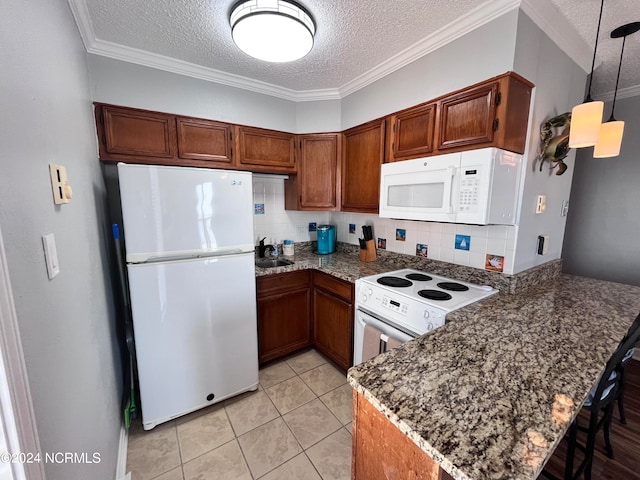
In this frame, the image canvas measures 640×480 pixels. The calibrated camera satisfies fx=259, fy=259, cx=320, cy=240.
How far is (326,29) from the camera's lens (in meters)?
1.53

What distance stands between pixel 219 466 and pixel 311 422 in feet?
1.91

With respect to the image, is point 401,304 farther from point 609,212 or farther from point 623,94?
point 623,94

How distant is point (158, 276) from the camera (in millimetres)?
1544

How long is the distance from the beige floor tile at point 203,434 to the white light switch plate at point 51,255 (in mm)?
1363

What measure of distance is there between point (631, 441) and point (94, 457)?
2842mm

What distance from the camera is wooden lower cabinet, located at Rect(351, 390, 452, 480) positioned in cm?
66

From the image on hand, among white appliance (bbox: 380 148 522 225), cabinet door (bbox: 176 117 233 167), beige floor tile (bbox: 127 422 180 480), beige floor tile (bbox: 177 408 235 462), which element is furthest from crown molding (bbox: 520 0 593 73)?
beige floor tile (bbox: 127 422 180 480)

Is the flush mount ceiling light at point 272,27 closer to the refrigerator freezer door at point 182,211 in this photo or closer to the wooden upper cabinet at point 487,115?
the refrigerator freezer door at point 182,211

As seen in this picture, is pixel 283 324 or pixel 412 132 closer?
pixel 412 132

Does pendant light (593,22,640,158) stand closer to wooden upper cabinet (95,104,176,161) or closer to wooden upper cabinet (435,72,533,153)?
wooden upper cabinet (435,72,533,153)

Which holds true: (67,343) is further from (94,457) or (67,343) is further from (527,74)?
(527,74)

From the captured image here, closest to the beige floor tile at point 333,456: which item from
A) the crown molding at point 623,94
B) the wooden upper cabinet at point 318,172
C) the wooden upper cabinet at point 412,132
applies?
the wooden upper cabinet at point 318,172

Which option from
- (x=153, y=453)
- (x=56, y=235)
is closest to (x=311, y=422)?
(x=153, y=453)

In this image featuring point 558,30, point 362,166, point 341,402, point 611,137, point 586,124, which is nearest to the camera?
point 586,124
